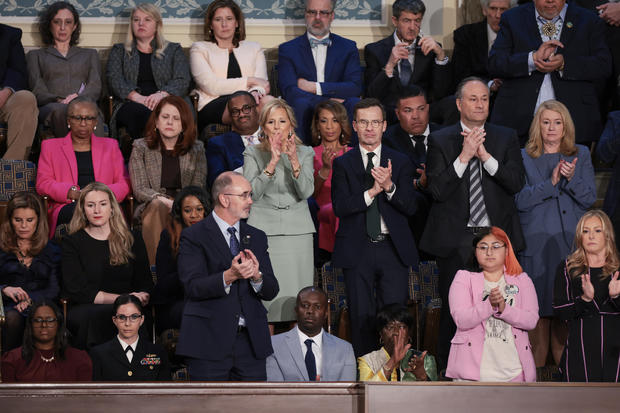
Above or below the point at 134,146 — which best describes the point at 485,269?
Result: below

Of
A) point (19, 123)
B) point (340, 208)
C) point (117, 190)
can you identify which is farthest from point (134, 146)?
point (340, 208)

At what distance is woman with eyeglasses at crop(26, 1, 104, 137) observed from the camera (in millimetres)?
6535

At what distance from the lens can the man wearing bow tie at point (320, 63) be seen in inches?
253

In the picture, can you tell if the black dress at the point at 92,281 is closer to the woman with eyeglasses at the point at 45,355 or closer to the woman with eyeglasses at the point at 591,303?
the woman with eyeglasses at the point at 45,355

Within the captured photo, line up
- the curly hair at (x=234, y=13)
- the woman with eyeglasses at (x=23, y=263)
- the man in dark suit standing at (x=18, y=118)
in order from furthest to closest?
the curly hair at (x=234, y=13) < the man in dark suit standing at (x=18, y=118) < the woman with eyeglasses at (x=23, y=263)

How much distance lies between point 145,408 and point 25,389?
1.15 ft

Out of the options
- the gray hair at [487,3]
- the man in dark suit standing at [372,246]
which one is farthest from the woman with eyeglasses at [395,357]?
the gray hair at [487,3]

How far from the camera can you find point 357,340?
4926 mm

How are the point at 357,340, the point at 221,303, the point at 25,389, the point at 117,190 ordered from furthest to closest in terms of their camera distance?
the point at 117,190
the point at 357,340
the point at 221,303
the point at 25,389

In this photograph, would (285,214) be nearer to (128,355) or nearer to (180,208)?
(180,208)

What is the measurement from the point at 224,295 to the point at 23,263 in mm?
1423

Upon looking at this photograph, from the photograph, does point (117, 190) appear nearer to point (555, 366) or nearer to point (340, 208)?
point (340, 208)

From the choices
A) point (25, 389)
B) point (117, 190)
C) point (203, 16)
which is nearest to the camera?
point (25, 389)

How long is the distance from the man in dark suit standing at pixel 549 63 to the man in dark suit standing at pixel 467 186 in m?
1.01
